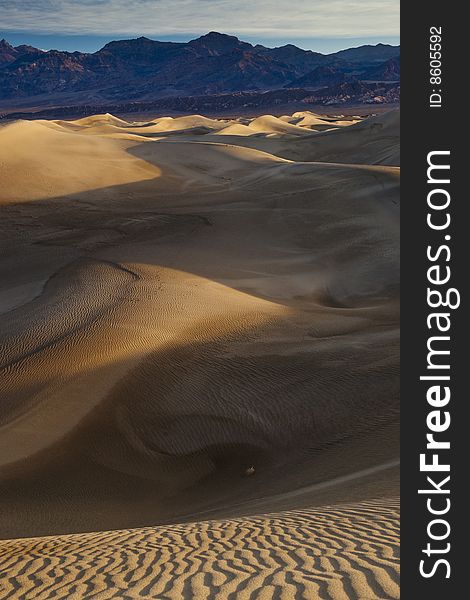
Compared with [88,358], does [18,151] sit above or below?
above

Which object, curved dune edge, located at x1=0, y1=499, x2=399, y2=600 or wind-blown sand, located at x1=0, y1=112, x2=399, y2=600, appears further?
wind-blown sand, located at x1=0, y1=112, x2=399, y2=600

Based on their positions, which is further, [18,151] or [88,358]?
[18,151]

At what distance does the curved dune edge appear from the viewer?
473 cm

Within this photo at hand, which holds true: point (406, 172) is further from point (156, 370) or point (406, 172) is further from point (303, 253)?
point (303, 253)

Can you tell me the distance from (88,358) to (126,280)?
4.51 meters

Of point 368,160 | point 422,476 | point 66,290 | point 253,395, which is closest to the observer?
point 422,476

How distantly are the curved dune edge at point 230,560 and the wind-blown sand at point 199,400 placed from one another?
2cm

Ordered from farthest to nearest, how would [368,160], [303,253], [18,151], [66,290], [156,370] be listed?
[368,160] < [18,151] < [303,253] < [66,290] < [156,370]

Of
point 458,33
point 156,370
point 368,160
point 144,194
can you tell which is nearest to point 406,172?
point 458,33

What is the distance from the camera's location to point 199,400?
1123 centimetres

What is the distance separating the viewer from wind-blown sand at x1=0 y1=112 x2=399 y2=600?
5.57m

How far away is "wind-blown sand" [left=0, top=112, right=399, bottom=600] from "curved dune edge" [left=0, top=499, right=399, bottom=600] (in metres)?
0.02

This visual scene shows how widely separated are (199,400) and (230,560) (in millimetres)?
5865

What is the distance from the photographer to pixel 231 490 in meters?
9.41
